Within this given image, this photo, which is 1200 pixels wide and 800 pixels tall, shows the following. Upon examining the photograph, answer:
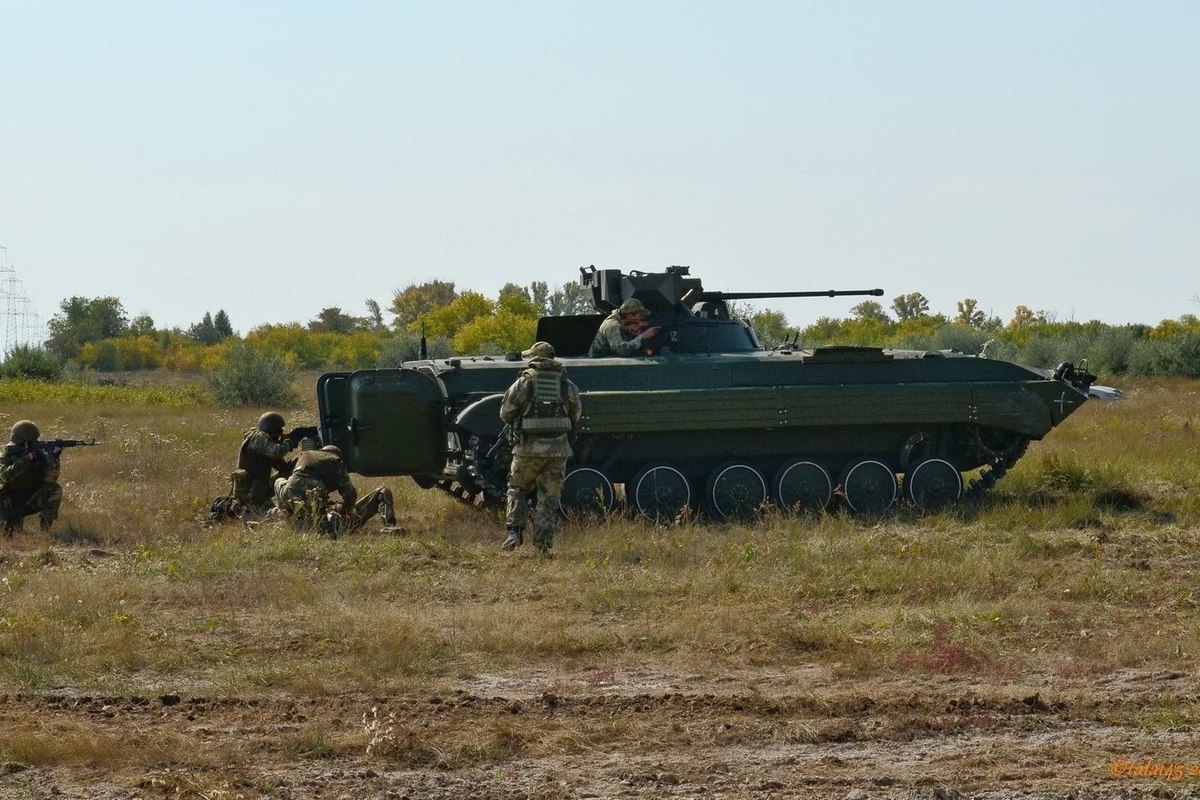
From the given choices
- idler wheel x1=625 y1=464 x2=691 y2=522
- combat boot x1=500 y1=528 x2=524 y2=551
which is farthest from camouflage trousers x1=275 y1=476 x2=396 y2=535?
idler wheel x1=625 y1=464 x2=691 y2=522

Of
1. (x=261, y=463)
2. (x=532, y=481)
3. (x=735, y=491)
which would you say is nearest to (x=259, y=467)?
(x=261, y=463)

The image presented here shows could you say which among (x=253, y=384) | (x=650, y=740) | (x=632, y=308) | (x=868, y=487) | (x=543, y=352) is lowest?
(x=650, y=740)

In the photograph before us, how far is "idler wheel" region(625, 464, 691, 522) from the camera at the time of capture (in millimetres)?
15562

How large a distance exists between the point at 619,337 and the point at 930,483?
338 cm

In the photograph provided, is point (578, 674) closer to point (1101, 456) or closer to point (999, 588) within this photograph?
point (999, 588)

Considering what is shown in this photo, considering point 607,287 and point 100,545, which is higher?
point 607,287

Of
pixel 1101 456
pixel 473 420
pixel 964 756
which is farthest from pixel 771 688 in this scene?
pixel 1101 456

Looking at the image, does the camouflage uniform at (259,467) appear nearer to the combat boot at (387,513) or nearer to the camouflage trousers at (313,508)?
the camouflage trousers at (313,508)

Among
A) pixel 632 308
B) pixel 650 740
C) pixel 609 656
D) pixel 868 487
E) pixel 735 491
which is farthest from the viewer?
pixel 632 308

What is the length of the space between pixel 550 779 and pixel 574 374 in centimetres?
901

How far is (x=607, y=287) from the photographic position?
16.9 meters

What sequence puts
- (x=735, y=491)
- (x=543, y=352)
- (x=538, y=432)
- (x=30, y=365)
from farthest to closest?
(x=30, y=365)
(x=735, y=491)
(x=543, y=352)
(x=538, y=432)

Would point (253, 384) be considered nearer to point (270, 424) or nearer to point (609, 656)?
point (270, 424)

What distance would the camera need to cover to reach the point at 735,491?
15.8m
